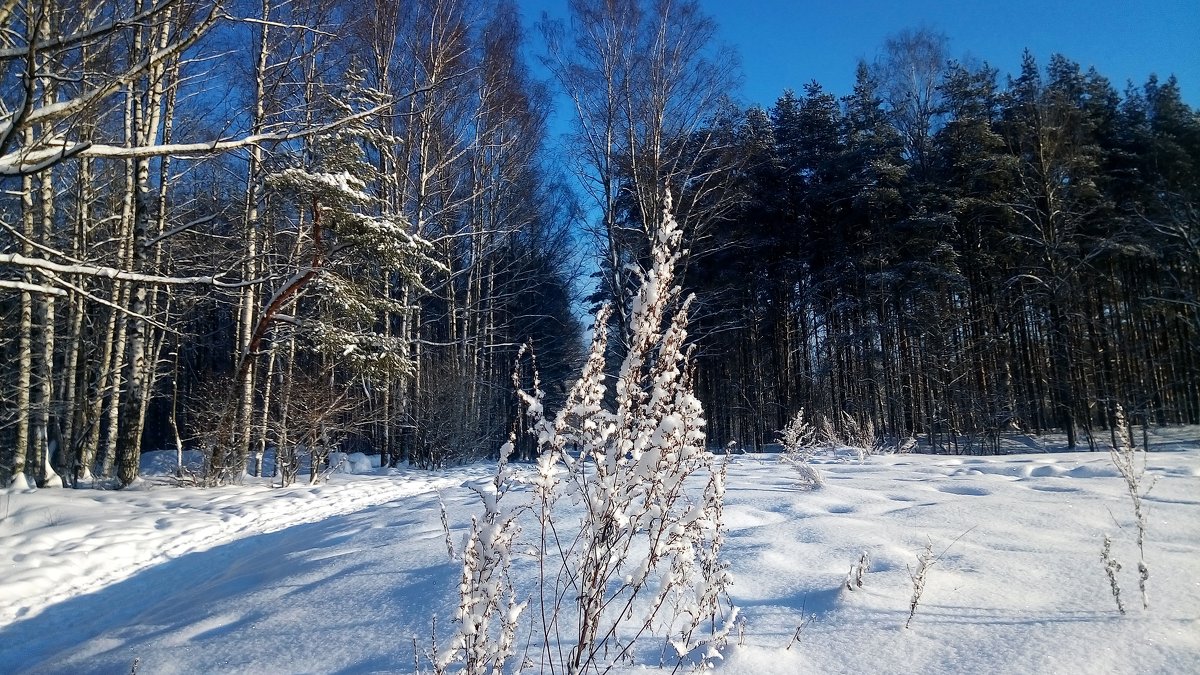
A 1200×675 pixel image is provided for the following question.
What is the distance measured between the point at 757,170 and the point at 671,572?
1850 cm

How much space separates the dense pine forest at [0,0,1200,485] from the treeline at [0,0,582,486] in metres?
0.11

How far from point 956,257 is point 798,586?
17.8 metres

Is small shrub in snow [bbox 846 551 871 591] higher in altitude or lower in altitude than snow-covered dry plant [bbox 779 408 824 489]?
lower

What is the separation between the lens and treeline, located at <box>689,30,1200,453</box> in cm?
1577

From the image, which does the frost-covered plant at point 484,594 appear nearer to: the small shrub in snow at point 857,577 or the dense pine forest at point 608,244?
the small shrub in snow at point 857,577

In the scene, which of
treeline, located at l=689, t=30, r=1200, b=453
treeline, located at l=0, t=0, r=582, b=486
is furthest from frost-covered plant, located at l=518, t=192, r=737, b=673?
treeline, located at l=689, t=30, r=1200, b=453

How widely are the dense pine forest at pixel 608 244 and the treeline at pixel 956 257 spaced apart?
0.36ft

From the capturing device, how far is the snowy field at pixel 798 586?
80.9 inches

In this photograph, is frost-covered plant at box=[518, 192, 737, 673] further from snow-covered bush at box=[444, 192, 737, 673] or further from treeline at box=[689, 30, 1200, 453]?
treeline at box=[689, 30, 1200, 453]

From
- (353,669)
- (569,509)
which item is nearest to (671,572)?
(353,669)

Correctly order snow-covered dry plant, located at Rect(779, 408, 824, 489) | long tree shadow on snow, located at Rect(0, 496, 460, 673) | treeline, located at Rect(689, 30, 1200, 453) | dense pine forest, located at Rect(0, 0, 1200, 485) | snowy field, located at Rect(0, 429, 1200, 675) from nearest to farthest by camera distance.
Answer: snowy field, located at Rect(0, 429, 1200, 675), long tree shadow on snow, located at Rect(0, 496, 460, 673), snow-covered dry plant, located at Rect(779, 408, 824, 489), dense pine forest, located at Rect(0, 0, 1200, 485), treeline, located at Rect(689, 30, 1200, 453)

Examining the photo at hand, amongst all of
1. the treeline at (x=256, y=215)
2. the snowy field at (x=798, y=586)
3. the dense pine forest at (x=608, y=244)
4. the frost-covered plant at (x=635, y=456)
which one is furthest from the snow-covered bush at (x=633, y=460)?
the dense pine forest at (x=608, y=244)

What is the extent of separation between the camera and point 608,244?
13633 millimetres

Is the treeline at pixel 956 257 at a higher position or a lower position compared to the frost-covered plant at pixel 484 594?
higher
